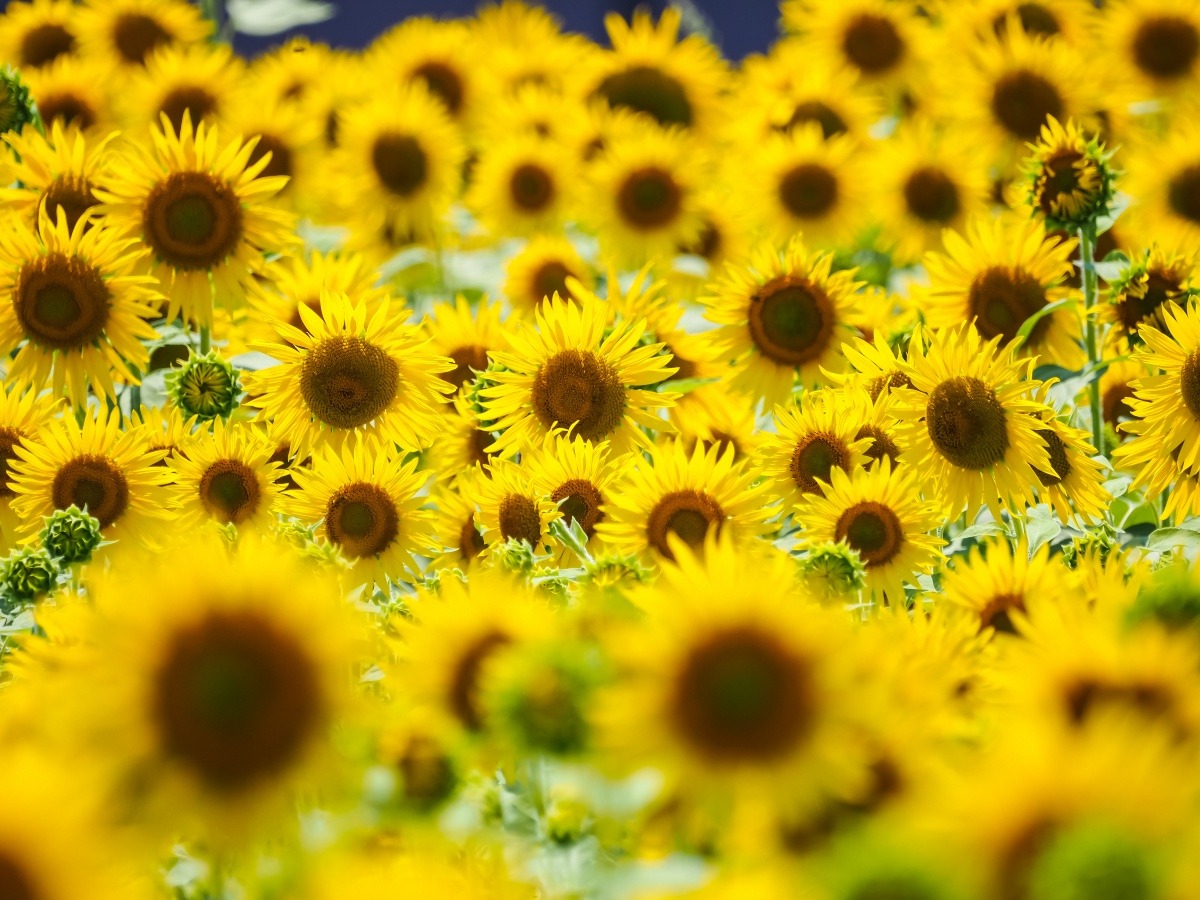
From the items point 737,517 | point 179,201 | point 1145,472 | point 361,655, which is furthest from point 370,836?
point 179,201

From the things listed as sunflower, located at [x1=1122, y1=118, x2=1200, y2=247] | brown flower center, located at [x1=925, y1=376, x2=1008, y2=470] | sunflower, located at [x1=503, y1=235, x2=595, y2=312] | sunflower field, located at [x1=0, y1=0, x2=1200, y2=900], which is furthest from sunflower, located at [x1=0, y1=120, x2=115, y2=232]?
sunflower, located at [x1=1122, y1=118, x2=1200, y2=247]

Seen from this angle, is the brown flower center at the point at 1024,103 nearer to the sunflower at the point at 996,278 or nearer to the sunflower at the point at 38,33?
the sunflower at the point at 996,278

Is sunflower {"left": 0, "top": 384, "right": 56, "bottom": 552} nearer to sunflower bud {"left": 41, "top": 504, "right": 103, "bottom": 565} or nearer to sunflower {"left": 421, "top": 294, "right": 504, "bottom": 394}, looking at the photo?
sunflower bud {"left": 41, "top": 504, "right": 103, "bottom": 565}

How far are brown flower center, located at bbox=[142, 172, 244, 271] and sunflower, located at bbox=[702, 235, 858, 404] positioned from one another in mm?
1060

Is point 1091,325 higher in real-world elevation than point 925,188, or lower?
lower

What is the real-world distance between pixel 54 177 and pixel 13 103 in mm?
292

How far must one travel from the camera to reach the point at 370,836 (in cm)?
134

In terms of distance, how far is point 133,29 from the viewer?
14.3 ft

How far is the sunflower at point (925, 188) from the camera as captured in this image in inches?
149

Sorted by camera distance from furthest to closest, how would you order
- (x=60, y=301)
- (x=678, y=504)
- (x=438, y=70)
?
(x=438, y=70), (x=60, y=301), (x=678, y=504)

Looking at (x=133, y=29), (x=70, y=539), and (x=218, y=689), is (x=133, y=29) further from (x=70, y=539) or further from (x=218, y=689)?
(x=218, y=689)

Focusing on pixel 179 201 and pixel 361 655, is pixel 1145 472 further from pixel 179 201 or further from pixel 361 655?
pixel 179 201

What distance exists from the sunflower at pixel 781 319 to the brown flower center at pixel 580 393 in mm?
418

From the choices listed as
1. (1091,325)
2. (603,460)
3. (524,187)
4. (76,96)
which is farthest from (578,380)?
(76,96)
